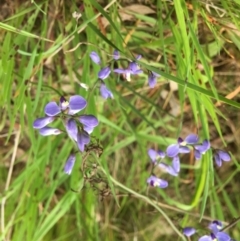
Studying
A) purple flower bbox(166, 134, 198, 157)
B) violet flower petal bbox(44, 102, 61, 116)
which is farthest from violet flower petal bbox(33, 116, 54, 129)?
purple flower bbox(166, 134, 198, 157)

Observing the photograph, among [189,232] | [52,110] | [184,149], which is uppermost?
[52,110]

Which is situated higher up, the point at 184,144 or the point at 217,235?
the point at 184,144

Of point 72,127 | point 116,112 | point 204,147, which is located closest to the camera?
point 72,127

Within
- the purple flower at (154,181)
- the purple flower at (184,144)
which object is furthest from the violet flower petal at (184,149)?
the purple flower at (154,181)

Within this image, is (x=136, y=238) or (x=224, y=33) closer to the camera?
(x=224, y=33)

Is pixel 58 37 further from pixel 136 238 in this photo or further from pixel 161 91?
pixel 136 238

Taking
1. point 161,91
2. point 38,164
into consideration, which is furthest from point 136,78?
point 38,164

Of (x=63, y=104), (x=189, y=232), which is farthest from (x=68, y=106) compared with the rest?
(x=189, y=232)

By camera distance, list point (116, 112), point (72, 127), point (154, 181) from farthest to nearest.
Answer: point (116, 112)
point (154, 181)
point (72, 127)

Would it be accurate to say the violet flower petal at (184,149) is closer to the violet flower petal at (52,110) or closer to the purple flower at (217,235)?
the purple flower at (217,235)

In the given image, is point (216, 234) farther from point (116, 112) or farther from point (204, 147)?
point (116, 112)
